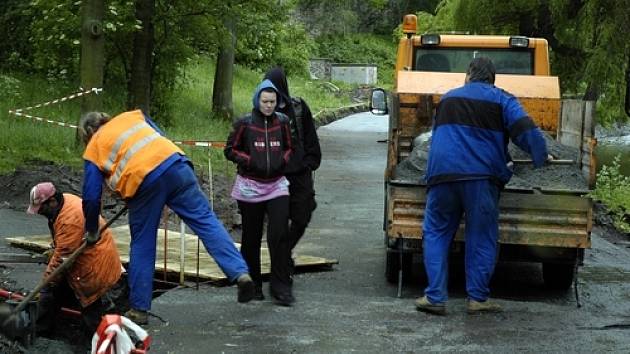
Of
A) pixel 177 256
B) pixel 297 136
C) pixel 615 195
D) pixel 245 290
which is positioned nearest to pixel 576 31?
pixel 615 195

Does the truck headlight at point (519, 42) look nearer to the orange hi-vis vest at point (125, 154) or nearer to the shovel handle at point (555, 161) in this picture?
the shovel handle at point (555, 161)

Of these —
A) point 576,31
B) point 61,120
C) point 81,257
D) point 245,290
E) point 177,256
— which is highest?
point 576,31

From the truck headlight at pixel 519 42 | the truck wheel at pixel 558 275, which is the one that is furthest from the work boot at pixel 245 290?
the truck headlight at pixel 519 42

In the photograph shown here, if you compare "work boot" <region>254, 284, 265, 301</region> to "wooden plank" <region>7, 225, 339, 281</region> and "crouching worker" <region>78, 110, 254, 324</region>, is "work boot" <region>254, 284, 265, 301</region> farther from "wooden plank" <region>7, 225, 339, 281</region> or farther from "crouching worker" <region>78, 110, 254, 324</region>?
"crouching worker" <region>78, 110, 254, 324</region>

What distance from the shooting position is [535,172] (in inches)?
327

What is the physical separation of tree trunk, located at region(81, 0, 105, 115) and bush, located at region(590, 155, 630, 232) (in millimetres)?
7622

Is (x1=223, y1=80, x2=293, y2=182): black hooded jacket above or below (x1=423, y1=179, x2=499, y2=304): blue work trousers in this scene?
above

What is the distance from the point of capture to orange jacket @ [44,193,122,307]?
6.91 m

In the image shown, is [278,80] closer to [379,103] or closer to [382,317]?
[382,317]

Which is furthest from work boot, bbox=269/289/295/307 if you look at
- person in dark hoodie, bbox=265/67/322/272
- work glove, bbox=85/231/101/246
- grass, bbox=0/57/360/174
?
grass, bbox=0/57/360/174

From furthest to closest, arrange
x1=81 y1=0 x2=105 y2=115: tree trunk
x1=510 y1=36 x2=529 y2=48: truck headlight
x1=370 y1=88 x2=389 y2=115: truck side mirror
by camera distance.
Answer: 1. x1=81 y1=0 x2=105 y2=115: tree trunk
2. x1=370 y1=88 x2=389 y2=115: truck side mirror
3. x1=510 y1=36 x2=529 y2=48: truck headlight

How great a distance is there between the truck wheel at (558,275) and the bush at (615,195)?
599 centimetres

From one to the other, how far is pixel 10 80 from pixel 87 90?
6.31 m

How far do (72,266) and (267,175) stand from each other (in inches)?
64.0
